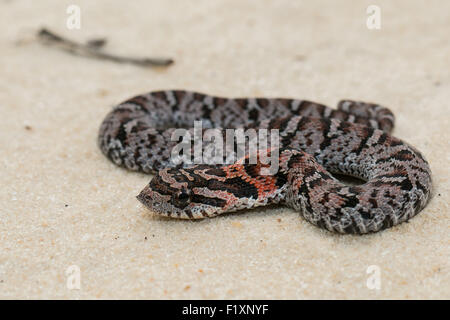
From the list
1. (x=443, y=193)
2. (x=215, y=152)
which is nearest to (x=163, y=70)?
(x=215, y=152)

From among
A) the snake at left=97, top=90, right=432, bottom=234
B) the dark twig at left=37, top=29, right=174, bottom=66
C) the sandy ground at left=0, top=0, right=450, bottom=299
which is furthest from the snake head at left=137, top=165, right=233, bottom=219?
the dark twig at left=37, top=29, right=174, bottom=66

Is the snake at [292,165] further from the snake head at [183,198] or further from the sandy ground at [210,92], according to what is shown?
the sandy ground at [210,92]

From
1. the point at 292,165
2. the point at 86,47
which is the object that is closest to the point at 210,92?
the point at 86,47

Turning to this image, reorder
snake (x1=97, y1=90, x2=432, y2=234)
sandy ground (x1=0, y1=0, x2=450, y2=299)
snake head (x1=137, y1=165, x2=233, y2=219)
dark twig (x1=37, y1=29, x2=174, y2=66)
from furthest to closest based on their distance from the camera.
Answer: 1. dark twig (x1=37, y1=29, x2=174, y2=66)
2. snake head (x1=137, y1=165, x2=233, y2=219)
3. snake (x1=97, y1=90, x2=432, y2=234)
4. sandy ground (x1=0, y1=0, x2=450, y2=299)

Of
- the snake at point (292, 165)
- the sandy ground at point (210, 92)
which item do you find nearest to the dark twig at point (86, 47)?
the sandy ground at point (210, 92)

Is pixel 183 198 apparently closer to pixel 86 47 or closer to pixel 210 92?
pixel 210 92

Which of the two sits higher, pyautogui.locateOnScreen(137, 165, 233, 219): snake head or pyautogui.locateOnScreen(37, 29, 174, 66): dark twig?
pyautogui.locateOnScreen(37, 29, 174, 66): dark twig

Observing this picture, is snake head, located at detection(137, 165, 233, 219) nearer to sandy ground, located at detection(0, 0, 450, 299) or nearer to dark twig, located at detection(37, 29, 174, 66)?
sandy ground, located at detection(0, 0, 450, 299)
